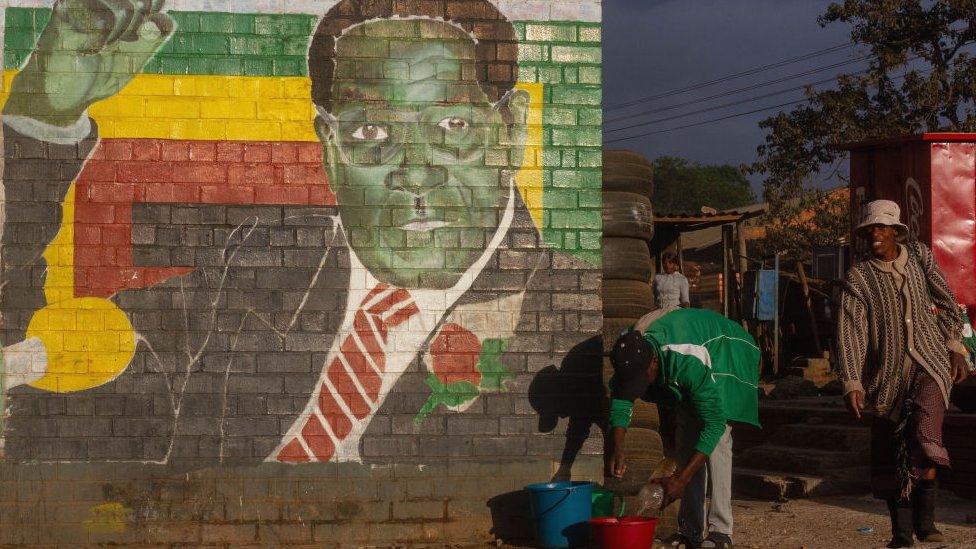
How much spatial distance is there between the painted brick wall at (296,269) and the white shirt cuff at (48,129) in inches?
0.6

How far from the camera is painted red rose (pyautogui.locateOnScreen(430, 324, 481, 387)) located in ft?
27.0

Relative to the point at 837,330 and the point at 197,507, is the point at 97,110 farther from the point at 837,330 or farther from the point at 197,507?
the point at 837,330

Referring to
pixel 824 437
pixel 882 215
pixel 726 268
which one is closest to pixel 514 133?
pixel 882 215

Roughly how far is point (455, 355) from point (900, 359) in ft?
9.57

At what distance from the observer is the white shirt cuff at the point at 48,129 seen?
815cm

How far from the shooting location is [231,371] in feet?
26.7

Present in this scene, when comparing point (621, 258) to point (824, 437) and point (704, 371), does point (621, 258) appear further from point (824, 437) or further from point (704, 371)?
point (824, 437)

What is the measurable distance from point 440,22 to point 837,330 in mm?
3382

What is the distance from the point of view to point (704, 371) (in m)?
6.72

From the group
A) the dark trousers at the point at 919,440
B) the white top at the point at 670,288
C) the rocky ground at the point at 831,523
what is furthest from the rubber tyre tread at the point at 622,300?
the white top at the point at 670,288

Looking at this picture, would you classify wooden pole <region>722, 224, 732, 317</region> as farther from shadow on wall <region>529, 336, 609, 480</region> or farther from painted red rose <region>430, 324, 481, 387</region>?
painted red rose <region>430, 324, 481, 387</region>

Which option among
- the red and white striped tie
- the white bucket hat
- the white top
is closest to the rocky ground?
the white bucket hat

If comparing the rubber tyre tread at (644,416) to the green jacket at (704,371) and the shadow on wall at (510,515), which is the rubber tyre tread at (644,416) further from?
the green jacket at (704,371)

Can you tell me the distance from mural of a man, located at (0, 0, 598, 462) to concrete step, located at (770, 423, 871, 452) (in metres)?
4.26
